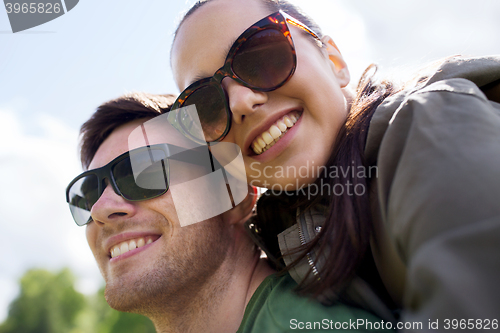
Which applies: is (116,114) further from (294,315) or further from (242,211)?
(294,315)

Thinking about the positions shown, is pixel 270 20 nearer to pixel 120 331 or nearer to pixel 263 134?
pixel 263 134

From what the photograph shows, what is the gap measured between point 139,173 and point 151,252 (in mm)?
590

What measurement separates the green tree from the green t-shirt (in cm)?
2798

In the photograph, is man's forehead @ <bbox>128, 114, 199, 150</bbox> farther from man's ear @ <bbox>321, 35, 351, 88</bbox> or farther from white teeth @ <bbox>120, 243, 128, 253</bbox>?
man's ear @ <bbox>321, 35, 351, 88</bbox>

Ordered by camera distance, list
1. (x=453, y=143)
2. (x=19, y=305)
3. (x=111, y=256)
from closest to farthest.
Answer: (x=453, y=143), (x=111, y=256), (x=19, y=305)

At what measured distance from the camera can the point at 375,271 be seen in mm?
1751

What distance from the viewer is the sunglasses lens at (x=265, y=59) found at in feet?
5.90

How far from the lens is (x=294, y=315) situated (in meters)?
1.65

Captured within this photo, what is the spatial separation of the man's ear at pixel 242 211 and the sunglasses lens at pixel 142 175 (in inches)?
23.0

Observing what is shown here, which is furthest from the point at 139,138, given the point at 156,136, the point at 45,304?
the point at 45,304

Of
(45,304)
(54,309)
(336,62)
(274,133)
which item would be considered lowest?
(54,309)

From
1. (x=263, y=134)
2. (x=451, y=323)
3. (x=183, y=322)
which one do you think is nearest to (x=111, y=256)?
(x=183, y=322)

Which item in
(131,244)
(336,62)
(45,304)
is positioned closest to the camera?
(336,62)

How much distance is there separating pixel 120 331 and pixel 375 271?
2148 cm
